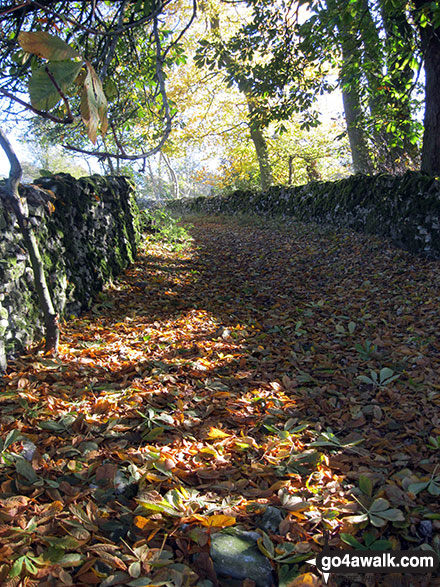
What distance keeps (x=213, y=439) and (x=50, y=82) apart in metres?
1.85

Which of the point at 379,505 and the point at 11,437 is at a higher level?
the point at 11,437

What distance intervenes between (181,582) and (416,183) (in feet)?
20.0

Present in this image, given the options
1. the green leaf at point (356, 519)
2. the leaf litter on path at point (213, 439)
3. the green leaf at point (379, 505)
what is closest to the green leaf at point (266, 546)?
the leaf litter on path at point (213, 439)

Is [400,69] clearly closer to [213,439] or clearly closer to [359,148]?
[359,148]

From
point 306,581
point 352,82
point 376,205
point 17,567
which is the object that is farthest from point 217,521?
point 352,82

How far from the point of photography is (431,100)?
5.72 m

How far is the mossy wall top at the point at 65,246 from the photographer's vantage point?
2777 mm

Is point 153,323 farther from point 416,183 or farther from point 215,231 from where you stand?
point 215,231

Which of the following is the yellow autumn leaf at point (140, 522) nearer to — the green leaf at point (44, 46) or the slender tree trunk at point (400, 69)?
the green leaf at point (44, 46)

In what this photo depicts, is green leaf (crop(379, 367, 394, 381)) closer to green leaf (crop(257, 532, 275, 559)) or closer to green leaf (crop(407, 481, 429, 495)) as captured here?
green leaf (crop(407, 481, 429, 495))

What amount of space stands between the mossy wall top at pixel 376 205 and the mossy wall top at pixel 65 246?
13.9ft

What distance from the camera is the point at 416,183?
5.73 m

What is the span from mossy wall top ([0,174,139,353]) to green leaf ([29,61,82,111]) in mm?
2089

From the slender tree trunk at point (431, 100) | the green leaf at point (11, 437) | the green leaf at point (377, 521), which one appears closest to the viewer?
the green leaf at point (377, 521)
